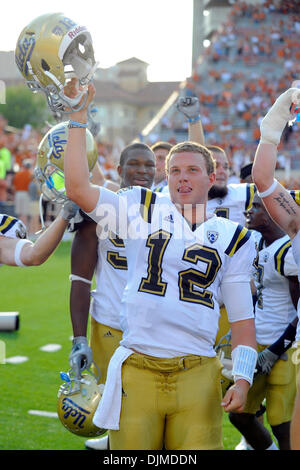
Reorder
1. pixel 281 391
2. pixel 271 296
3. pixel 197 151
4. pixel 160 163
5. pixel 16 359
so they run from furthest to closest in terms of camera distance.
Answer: pixel 16 359, pixel 160 163, pixel 271 296, pixel 281 391, pixel 197 151

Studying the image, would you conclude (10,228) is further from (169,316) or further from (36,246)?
(169,316)

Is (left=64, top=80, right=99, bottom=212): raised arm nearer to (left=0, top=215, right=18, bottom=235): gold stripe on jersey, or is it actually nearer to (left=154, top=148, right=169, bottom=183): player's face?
(left=0, top=215, right=18, bottom=235): gold stripe on jersey

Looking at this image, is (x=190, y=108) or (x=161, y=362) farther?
(x=190, y=108)

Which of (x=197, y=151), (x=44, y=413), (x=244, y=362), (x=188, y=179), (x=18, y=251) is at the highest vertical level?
(x=197, y=151)

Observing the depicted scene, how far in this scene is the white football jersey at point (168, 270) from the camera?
8.00 feet

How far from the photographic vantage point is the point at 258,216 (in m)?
3.47

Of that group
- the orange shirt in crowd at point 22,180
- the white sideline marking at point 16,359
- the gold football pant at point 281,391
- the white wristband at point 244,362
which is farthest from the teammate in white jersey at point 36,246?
the orange shirt in crowd at point 22,180

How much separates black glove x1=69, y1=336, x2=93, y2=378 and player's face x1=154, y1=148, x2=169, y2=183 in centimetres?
199

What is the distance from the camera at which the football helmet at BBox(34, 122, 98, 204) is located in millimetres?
2926

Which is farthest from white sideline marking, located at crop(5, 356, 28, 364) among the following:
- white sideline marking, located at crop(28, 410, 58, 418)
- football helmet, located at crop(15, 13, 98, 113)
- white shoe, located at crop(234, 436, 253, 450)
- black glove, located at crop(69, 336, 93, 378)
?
football helmet, located at crop(15, 13, 98, 113)

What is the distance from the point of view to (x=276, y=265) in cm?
338

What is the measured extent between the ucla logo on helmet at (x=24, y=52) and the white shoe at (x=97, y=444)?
2330 millimetres

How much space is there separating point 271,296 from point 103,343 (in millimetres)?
940

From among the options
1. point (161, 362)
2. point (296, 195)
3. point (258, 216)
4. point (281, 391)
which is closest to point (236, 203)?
point (258, 216)
